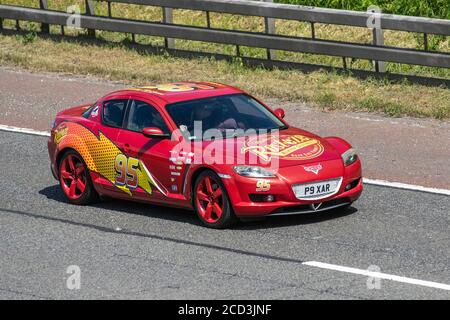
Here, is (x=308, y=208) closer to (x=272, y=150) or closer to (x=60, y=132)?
(x=272, y=150)

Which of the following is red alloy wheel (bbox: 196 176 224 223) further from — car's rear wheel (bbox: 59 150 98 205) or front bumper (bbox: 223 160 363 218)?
car's rear wheel (bbox: 59 150 98 205)

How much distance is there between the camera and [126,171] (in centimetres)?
1374

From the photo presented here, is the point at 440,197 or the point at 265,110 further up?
the point at 265,110

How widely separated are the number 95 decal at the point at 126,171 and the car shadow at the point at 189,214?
1.30 feet

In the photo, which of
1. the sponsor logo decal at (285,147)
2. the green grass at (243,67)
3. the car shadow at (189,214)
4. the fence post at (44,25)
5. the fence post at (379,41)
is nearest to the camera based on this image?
the sponsor logo decal at (285,147)

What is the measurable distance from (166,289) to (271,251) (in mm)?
1602

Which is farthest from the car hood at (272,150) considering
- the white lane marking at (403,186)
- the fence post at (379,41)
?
the fence post at (379,41)

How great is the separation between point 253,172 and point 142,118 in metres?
1.88

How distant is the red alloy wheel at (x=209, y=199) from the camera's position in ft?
42.2

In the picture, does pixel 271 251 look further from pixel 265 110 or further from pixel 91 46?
pixel 91 46

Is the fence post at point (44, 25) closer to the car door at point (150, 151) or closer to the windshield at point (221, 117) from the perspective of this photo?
the car door at point (150, 151)

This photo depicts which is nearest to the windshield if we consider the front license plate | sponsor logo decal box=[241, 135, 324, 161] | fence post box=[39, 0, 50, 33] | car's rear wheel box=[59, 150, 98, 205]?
sponsor logo decal box=[241, 135, 324, 161]
